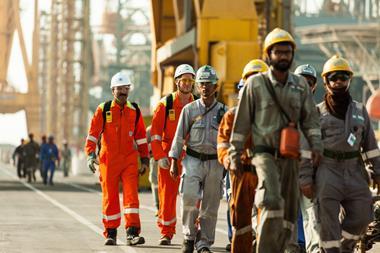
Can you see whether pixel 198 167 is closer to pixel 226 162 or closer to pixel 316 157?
pixel 226 162

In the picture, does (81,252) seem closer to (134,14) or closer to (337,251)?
(337,251)

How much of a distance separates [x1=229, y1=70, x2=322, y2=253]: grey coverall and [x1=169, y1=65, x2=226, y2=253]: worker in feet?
11.7

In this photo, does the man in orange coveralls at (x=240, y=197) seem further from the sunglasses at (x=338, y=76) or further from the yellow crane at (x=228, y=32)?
the yellow crane at (x=228, y=32)

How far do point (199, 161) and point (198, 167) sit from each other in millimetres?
67

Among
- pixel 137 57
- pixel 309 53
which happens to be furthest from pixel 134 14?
pixel 309 53

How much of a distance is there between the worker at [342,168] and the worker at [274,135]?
2.34 feet

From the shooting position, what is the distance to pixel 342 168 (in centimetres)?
1099

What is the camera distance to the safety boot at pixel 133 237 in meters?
15.4

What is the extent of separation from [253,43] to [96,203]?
4876 mm

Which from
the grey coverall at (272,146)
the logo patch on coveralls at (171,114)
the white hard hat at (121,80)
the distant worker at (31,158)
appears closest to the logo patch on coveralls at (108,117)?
the white hard hat at (121,80)

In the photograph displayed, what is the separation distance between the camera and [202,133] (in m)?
14.1

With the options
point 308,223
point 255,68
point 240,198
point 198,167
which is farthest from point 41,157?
point 240,198

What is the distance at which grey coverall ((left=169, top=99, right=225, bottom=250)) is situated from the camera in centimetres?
1384

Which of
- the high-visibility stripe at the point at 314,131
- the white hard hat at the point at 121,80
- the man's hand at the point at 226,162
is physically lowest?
the man's hand at the point at 226,162
